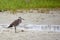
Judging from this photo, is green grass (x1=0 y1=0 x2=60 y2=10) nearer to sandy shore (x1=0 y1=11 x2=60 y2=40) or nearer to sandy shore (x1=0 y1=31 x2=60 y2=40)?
sandy shore (x1=0 y1=11 x2=60 y2=40)

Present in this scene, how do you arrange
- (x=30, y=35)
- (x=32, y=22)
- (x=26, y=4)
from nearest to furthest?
1. (x=30, y=35)
2. (x=32, y=22)
3. (x=26, y=4)

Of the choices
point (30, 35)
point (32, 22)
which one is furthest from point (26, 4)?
point (30, 35)

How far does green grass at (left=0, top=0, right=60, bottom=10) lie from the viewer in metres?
10.5

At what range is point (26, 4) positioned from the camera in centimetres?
1064

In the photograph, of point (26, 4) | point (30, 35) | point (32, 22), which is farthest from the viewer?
point (26, 4)

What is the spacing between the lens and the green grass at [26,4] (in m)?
10.5

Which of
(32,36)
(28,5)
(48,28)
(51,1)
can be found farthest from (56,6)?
(32,36)

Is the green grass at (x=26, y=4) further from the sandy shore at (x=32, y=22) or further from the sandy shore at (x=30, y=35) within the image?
the sandy shore at (x=30, y=35)

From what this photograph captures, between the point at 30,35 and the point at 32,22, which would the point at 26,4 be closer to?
the point at 32,22

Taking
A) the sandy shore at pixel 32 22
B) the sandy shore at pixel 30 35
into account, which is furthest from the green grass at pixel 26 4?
the sandy shore at pixel 30 35

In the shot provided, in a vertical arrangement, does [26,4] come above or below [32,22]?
above

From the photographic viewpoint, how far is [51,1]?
10969 mm

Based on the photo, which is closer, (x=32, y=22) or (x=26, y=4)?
(x=32, y=22)

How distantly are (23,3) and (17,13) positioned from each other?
1081mm
